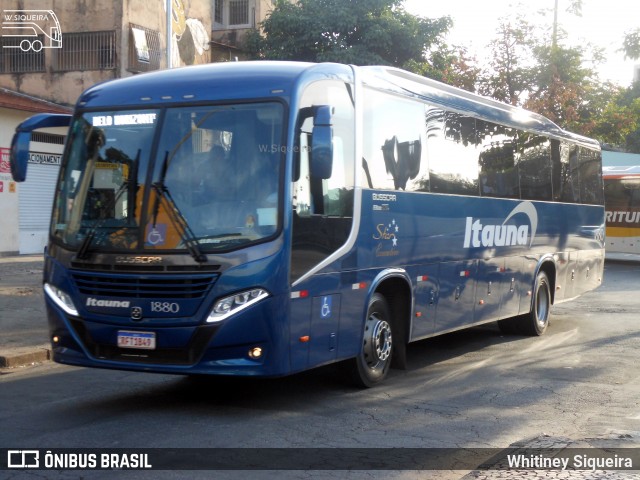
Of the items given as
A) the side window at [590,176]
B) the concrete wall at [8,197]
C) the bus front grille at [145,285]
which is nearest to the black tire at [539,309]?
the side window at [590,176]

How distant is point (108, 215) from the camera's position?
8.11 m

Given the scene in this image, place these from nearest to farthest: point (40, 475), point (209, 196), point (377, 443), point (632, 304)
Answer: point (40, 475) → point (377, 443) → point (209, 196) → point (632, 304)

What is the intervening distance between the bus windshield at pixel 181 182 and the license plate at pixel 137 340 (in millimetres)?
729

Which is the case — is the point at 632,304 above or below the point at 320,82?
below

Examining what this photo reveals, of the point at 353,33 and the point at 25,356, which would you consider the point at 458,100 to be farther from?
the point at 353,33

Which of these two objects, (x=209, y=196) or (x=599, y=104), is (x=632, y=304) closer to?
(x=209, y=196)

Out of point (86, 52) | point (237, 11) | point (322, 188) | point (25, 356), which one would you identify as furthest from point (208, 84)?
point (237, 11)

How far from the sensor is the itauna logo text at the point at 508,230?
11.9 meters

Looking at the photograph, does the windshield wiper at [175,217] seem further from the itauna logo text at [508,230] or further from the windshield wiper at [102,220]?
the itauna logo text at [508,230]

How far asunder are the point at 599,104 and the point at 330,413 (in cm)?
3161

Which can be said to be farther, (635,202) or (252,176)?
(635,202)

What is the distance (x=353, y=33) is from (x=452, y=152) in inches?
975

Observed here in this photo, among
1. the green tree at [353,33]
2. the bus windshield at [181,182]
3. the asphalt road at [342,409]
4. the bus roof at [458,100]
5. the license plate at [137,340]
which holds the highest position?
the green tree at [353,33]

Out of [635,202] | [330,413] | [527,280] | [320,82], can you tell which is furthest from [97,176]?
[635,202]
